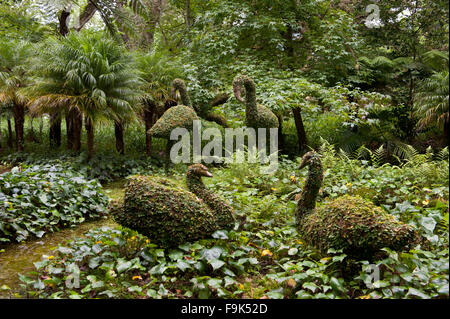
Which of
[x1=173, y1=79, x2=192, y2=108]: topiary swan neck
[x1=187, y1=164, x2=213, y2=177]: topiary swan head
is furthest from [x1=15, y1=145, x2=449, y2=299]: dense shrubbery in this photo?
[x1=173, y1=79, x2=192, y2=108]: topiary swan neck

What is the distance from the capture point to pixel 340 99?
6434 mm

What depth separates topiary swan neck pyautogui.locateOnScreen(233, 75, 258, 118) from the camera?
15.2 ft

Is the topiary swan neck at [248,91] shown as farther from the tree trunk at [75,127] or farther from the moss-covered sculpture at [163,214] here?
the tree trunk at [75,127]

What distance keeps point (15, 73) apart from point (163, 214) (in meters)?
6.66

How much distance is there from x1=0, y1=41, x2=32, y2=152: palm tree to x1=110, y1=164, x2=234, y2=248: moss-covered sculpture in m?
5.54

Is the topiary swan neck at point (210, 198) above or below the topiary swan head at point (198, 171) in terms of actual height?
below

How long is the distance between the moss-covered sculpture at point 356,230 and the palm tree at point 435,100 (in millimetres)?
762

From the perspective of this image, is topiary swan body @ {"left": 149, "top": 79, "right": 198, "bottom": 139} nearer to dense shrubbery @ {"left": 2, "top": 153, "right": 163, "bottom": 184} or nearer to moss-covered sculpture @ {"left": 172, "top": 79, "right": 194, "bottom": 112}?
moss-covered sculpture @ {"left": 172, "top": 79, "right": 194, "bottom": 112}

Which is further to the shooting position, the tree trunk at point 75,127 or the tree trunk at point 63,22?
the tree trunk at point 63,22

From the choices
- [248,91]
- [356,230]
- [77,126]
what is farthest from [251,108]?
[77,126]

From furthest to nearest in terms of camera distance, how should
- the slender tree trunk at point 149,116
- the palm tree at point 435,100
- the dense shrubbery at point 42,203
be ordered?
1. the slender tree trunk at point 149,116
2. the dense shrubbery at point 42,203
3. the palm tree at point 435,100

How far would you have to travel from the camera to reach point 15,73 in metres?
7.40

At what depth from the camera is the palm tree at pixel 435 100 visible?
1.82 metres
